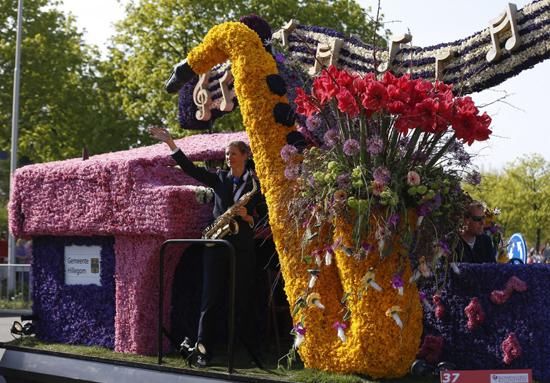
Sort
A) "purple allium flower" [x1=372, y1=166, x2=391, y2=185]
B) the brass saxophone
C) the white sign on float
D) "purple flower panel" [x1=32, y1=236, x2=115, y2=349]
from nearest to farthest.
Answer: "purple allium flower" [x1=372, y1=166, x2=391, y2=185] → the brass saxophone → "purple flower panel" [x1=32, y1=236, x2=115, y2=349] → the white sign on float

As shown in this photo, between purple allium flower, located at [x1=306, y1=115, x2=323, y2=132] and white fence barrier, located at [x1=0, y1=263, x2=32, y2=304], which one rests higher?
purple allium flower, located at [x1=306, y1=115, x2=323, y2=132]

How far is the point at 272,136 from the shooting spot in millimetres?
5355

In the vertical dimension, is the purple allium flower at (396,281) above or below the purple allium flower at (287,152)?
below

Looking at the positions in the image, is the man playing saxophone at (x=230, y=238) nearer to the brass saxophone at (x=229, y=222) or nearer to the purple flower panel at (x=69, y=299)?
the brass saxophone at (x=229, y=222)

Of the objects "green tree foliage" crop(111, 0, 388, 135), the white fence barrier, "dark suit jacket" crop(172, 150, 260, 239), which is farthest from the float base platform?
"green tree foliage" crop(111, 0, 388, 135)

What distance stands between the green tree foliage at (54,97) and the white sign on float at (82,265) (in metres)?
18.3

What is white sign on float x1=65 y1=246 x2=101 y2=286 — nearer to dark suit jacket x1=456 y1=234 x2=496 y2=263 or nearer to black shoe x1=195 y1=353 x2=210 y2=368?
black shoe x1=195 y1=353 x2=210 y2=368

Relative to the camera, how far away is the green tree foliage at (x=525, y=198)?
4069cm

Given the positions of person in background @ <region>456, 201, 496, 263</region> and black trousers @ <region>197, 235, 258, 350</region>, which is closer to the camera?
black trousers @ <region>197, 235, 258, 350</region>

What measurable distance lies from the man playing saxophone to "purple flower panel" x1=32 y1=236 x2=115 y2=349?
3.76ft

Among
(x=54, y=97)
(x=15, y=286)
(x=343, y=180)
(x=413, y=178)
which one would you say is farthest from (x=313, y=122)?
(x=54, y=97)

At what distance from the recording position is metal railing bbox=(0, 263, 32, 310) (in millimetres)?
15938

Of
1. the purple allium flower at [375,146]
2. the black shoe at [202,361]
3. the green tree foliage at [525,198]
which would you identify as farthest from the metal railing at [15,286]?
A: the green tree foliage at [525,198]

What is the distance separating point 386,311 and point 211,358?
54.8 inches
